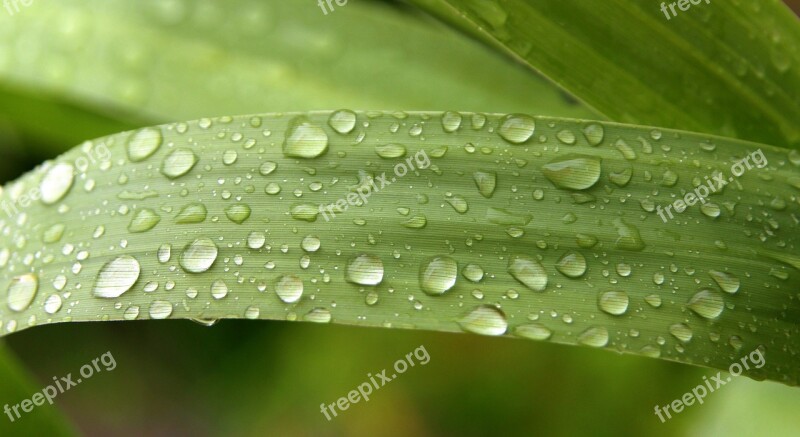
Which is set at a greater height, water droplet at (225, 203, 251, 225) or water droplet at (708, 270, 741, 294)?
water droplet at (708, 270, 741, 294)

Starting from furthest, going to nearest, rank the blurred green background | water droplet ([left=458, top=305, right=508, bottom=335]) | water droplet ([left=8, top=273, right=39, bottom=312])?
1. the blurred green background
2. water droplet ([left=8, top=273, right=39, bottom=312])
3. water droplet ([left=458, top=305, right=508, bottom=335])

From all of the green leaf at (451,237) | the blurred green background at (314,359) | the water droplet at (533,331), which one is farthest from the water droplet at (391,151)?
the blurred green background at (314,359)

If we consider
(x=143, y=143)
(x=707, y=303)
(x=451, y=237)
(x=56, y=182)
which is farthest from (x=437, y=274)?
(x=56, y=182)

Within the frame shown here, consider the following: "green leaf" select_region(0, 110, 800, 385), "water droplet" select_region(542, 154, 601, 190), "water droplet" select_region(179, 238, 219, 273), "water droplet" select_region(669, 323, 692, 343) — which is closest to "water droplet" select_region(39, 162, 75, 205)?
"green leaf" select_region(0, 110, 800, 385)

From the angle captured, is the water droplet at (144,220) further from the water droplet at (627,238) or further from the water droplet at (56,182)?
the water droplet at (627,238)

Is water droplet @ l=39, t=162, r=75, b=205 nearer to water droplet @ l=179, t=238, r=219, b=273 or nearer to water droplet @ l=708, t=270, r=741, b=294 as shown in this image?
water droplet @ l=179, t=238, r=219, b=273

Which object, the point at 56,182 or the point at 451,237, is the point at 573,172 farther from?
the point at 56,182
